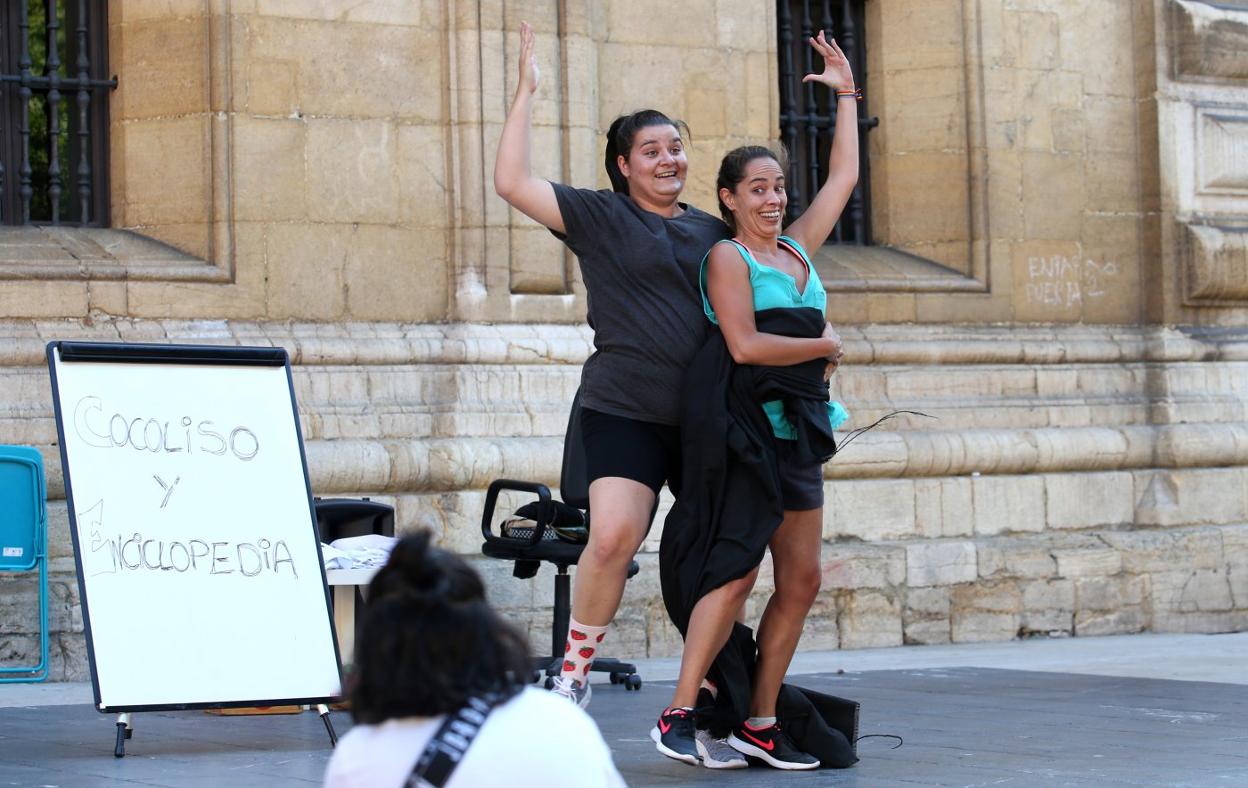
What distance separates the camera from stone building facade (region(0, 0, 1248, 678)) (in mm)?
8977

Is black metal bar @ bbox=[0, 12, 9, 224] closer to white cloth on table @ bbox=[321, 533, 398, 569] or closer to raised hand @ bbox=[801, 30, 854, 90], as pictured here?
white cloth on table @ bbox=[321, 533, 398, 569]

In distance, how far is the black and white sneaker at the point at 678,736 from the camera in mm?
5504

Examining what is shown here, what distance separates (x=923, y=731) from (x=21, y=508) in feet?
11.9

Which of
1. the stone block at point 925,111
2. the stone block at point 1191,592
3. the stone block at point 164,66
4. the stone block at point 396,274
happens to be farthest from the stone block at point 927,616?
the stone block at point 164,66

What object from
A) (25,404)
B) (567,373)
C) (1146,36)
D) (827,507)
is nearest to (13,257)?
(25,404)

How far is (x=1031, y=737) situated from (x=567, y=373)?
12.2 feet

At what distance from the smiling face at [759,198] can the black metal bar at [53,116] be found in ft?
14.6

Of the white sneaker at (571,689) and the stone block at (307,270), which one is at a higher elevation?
the stone block at (307,270)

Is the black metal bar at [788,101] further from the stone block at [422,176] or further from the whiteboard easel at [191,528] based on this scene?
the whiteboard easel at [191,528]

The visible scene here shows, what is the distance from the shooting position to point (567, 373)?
942 cm

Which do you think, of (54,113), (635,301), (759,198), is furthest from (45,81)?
(759,198)

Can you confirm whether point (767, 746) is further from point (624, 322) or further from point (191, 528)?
point (191, 528)

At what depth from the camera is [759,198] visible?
5723 mm

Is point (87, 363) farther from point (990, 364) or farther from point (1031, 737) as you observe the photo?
point (990, 364)
